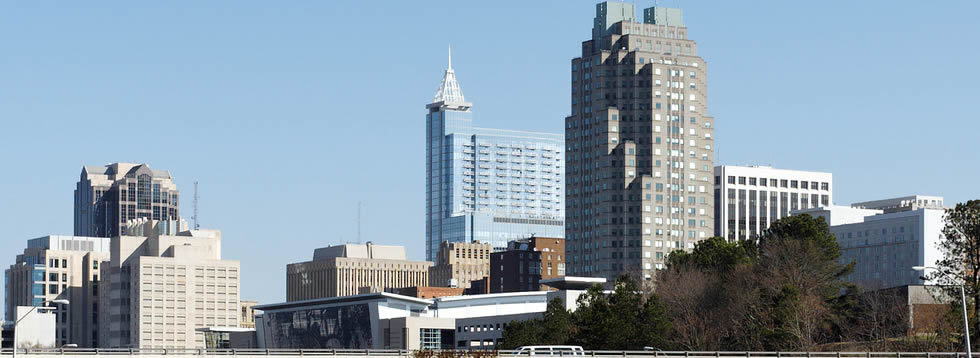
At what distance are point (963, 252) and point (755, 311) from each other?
22.9 meters

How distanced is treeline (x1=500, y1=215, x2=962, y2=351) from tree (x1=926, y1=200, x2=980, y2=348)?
10.2 ft

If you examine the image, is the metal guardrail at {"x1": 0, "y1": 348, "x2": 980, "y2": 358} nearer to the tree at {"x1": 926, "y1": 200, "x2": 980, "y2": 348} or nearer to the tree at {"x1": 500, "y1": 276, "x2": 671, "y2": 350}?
the tree at {"x1": 926, "y1": 200, "x2": 980, "y2": 348}

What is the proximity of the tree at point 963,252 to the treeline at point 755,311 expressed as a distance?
10.2ft

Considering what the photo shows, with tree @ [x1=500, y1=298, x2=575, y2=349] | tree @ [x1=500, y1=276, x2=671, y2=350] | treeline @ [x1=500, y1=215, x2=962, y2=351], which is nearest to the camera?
treeline @ [x1=500, y1=215, x2=962, y2=351]

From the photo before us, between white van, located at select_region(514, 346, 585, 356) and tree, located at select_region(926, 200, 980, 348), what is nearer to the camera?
white van, located at select_region(514, 346, 585, 356)

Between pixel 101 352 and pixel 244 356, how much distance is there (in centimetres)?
1139

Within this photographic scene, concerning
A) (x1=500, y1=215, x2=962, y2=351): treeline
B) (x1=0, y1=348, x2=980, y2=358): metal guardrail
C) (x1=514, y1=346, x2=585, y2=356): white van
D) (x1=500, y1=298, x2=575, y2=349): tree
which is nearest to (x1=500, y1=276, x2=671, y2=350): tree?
(x1=500, y1=215, x2=962, y2=351): treeline

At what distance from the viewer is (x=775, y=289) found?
162 metres

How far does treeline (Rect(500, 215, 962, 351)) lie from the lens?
156875 mm

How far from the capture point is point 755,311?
535 feet

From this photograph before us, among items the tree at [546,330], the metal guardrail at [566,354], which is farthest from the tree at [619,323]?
the metal guardrail at [566,354]

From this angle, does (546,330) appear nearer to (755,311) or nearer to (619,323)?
(619,323)

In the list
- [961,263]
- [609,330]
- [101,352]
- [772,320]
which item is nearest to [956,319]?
[961,263]

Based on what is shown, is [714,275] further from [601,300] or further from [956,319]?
[956,319]
